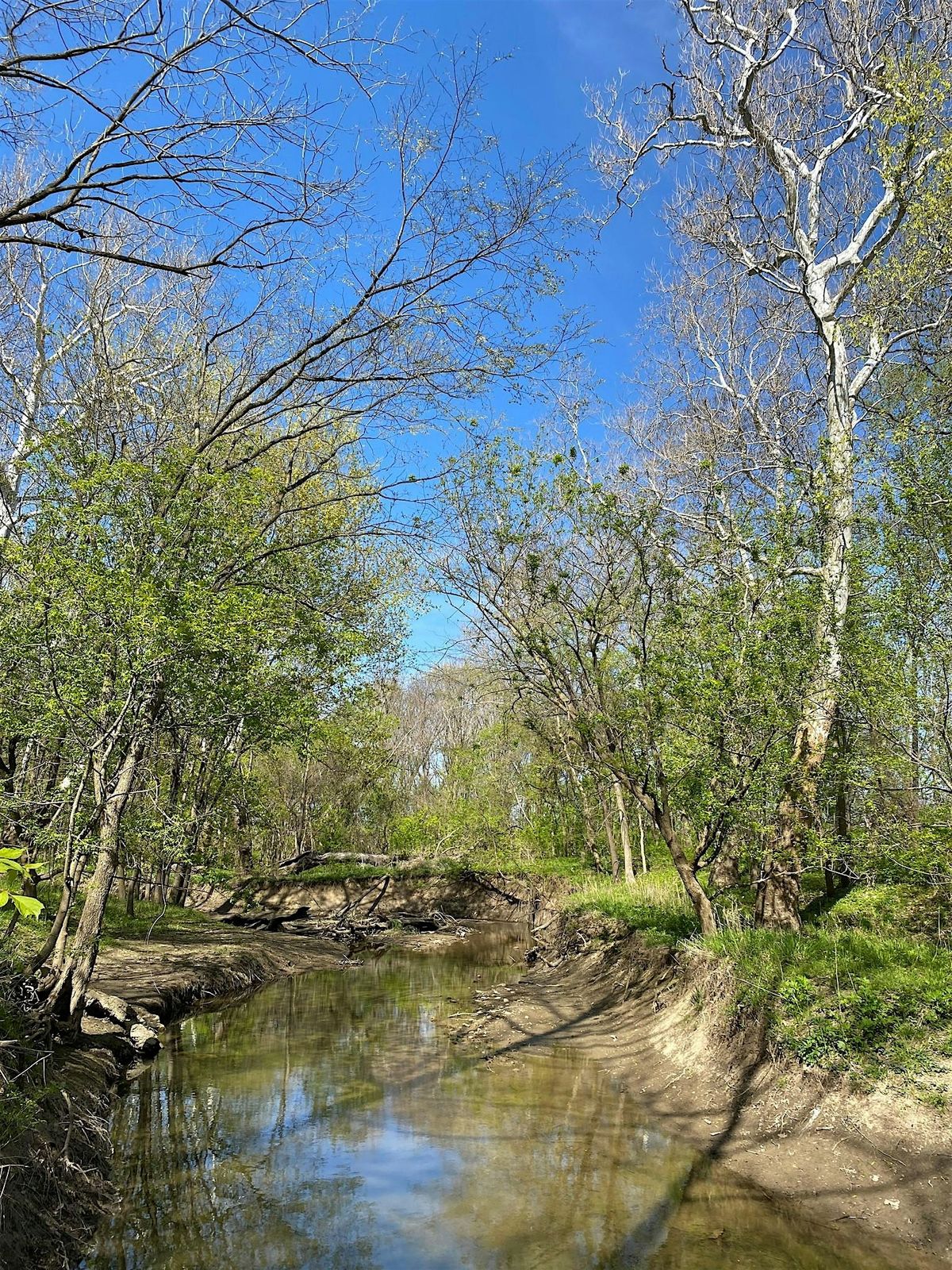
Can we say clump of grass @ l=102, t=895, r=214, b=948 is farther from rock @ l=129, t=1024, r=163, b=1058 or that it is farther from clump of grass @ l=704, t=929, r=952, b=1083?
clump of grass @ l=704, t=929, r=952, b=1083

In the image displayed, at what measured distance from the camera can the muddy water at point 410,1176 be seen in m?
4.70

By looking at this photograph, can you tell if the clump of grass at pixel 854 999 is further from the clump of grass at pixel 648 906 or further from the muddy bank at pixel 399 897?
the muddy bank at pixel 399 897

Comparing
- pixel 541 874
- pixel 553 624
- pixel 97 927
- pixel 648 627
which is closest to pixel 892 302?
pixel 648 627

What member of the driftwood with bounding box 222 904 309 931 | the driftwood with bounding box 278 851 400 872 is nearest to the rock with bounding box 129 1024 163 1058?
the driftwood with bounding box 222 904 309 931

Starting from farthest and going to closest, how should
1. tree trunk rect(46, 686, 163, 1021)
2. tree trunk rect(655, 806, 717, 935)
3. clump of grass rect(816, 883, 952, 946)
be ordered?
tree trunk rect(655, 806, 717, 935)
clump of grass rect(816, 883, 952, 946)
tree trunk rect(46, 686, 163, 1021)

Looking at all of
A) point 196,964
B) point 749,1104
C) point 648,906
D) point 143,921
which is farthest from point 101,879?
point 143,921

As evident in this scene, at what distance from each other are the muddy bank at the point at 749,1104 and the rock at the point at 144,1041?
149 inches

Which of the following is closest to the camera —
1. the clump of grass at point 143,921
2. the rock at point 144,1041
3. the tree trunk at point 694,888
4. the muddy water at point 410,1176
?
the muddy water at point 410,1176

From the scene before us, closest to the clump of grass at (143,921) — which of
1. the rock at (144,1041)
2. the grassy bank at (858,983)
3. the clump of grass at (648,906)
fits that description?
the rock at (144,1041)

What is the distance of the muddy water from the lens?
4.70 m

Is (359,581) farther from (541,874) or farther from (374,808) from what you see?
(374,808)

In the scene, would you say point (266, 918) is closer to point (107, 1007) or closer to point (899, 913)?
point (107, 1007)

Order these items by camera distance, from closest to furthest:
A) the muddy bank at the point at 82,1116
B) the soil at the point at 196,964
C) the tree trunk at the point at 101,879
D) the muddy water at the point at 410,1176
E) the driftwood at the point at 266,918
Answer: the muddy bank at the point at 82,1116 → the muddy water at the point at 410,1176 → the tree trunk at the point at 101,879 → the soil at the point at 196,964 → the driftwood at the point at 266,918

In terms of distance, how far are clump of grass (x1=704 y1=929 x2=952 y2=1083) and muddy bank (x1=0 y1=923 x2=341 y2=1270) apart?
516cm
